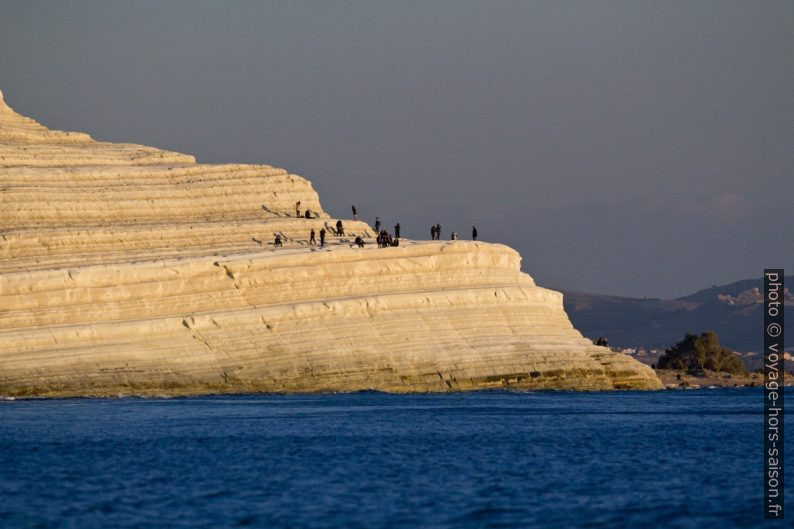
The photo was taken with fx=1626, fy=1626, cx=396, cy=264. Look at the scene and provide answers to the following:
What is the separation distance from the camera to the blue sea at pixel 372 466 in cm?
3412

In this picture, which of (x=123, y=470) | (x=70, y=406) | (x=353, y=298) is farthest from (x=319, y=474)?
(x=353, y=298)

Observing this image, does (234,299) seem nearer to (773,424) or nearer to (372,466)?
(773,424)

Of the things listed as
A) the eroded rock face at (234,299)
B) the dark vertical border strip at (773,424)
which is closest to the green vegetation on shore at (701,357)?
the eroded rock face at (234,299)

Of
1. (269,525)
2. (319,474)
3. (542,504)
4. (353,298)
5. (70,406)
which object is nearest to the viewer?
(269,525)

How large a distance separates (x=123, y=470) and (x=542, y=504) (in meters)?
11.8

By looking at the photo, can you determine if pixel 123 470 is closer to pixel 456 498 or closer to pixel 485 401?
pixel 456 498

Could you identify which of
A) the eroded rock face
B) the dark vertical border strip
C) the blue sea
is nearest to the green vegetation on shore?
the eroded rock face

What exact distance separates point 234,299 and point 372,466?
1323 inches

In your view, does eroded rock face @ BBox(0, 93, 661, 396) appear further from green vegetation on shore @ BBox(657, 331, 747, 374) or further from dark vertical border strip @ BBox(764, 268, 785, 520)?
green vegetation on shore @ BBox(657, 331, 747, 374)

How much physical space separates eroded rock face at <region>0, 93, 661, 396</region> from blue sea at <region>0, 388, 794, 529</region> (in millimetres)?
4447

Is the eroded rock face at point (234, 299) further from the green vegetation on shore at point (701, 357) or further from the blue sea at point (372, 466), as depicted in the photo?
the green vegetation on shore at point (701, 357)

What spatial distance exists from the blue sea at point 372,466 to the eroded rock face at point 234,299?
4447 mm

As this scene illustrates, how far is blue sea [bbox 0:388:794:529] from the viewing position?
112 ft

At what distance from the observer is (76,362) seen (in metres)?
69.6
